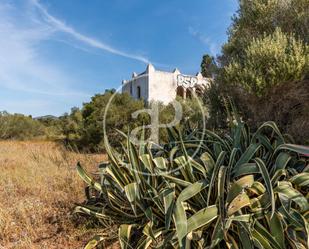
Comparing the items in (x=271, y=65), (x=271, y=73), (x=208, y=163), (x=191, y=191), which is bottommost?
(x=191, y=191)

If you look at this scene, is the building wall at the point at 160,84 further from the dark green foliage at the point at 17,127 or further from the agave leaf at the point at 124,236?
the agave leaf at the point at 124,236

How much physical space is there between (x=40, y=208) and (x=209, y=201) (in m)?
2.01

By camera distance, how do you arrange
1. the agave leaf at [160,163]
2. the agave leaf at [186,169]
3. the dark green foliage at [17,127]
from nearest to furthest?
the agave leaf at [186,169]
the agave leaf at [160,163]
the dark green foliage at [17,127]

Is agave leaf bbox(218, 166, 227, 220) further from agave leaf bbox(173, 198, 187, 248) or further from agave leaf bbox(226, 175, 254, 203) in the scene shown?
agave leaf bbox(173, 198, 187, 248)

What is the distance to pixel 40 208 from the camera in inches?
124

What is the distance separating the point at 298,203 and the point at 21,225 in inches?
100

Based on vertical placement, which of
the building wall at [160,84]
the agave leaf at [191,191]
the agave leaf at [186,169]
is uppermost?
the building wall at [160,84]

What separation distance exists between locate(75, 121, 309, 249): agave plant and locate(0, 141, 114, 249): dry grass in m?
0.33

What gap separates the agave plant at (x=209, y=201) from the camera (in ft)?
6.36

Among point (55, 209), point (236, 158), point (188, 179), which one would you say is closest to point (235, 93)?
point (236, 158)

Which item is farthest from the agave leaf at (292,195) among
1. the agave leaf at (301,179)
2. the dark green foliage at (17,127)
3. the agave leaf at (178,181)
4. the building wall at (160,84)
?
the building wall at (160,84)

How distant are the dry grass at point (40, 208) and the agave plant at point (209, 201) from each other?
→ 0.33 m

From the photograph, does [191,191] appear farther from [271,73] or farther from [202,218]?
[271,73]

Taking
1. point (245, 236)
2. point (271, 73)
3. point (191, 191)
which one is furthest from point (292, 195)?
point (271, 73)
